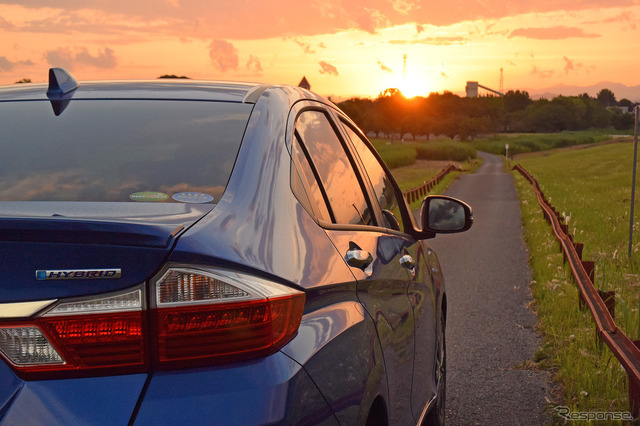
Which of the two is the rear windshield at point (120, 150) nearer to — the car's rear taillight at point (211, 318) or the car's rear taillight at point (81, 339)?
the car's rear taillight at point (211, 318)

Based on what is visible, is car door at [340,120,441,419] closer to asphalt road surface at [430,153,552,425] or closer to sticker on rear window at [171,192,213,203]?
sticker on rear window at [171,192,213,203]

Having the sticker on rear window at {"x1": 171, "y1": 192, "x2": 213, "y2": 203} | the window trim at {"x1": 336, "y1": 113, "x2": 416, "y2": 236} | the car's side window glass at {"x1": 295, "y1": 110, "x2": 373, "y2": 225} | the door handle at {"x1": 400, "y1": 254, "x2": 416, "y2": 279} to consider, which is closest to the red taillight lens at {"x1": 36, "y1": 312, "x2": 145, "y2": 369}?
the sticker on rear window at {"x1": 171, "y1": 192, "x2": 213, "y2": 203}

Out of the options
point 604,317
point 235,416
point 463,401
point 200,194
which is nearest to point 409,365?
point 200,194

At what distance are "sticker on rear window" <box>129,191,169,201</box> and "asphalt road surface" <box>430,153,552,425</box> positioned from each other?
3639 millimetres

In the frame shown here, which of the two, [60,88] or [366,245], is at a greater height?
[60,88]

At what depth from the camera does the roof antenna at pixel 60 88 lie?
3.05 meters

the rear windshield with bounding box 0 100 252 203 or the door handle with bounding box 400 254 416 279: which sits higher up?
the rear windshield with bounding box 0 100 252 203

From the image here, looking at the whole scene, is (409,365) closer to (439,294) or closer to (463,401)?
(439,294)

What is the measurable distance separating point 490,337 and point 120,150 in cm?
597

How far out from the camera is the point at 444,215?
4.38 meters

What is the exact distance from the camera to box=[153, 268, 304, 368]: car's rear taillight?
1.93 metres

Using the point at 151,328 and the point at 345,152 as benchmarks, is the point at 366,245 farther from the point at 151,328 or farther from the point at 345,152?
the point at 151,328

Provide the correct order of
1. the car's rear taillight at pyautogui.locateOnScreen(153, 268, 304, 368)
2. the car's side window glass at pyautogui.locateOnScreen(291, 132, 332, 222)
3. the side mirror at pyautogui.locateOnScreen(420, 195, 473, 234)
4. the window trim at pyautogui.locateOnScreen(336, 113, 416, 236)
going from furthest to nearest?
the side mirror at pyautogui.locateOnScreen(420, 195, 473, 234) < the window trim at pyautogui.locateOnScreen(336, 113, 416, 236) < the car's side window glass at pyautogui.locateOnScreen(291, 132, 332, 222) < the car's rear taillight at pyautogui.locateOnScreen(153, 268, 304, 368)

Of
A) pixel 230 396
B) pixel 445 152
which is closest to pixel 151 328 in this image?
pixel 230 396
